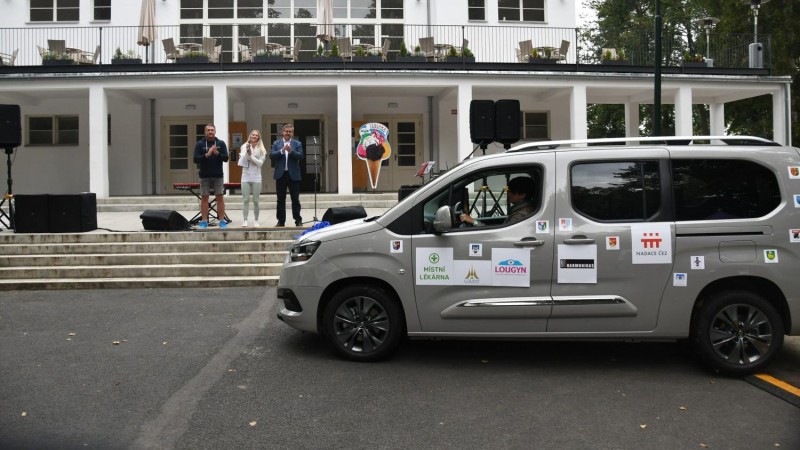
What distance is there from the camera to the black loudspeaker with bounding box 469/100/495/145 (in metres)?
10.7

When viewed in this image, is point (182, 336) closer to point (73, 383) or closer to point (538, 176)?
point (73, 383)

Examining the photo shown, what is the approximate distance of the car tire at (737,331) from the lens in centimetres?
537

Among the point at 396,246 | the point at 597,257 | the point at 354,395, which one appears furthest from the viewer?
the point at 396,246

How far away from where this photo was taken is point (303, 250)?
19.6 feet

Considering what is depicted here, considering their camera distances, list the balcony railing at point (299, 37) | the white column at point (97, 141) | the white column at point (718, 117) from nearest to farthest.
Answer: the white column at point (97, 141), the balcony railing at point (299, 37), the white column at point (718, 117)

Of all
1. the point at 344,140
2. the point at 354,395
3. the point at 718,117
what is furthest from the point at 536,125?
the point at 354,395

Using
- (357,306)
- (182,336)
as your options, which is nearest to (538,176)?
(357,306)

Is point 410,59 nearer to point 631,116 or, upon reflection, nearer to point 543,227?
point 631,116

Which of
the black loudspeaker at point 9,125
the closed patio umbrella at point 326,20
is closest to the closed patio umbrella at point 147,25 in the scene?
the closed patio umbrella at point 326,20

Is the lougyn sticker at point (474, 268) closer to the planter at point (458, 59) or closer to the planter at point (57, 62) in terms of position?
the planter at point (458, 59)

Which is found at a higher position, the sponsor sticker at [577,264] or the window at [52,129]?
the window at [52,129]

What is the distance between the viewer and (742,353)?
539cm

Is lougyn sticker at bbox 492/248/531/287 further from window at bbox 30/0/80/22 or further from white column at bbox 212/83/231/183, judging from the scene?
window at bbox 30/0/80/22

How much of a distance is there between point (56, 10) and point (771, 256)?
23726 millimetres
